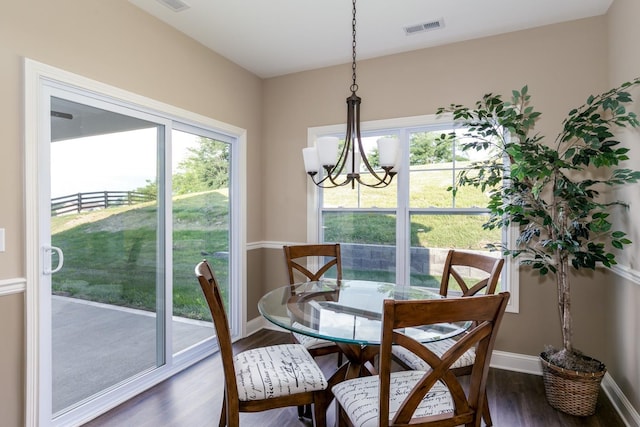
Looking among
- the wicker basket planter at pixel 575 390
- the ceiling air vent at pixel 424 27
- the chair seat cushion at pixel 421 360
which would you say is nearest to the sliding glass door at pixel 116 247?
the chair seat cushion at pixel 421 360

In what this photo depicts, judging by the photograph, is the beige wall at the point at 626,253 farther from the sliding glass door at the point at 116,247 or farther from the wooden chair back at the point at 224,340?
the sliding glass door at the point at 116,247

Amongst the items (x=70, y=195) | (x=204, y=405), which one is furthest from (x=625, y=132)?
(x=70, y=195)

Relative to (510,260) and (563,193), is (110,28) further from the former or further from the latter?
(510,260)

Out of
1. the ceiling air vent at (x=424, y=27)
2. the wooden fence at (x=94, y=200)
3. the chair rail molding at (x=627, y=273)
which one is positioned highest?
the ceiling air vent at (x=424, y=27)

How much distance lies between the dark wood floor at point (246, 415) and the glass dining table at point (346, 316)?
56 centimetres

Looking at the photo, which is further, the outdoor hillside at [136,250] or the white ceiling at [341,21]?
the white ceiling at [341,21]

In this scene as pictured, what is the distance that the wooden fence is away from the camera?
2.12 meters

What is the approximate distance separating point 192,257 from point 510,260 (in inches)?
108

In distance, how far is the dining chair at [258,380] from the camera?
1637 mm

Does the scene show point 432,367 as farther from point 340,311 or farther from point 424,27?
point 424,27

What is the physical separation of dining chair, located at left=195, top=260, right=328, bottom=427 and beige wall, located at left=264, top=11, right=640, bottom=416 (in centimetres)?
A: 196

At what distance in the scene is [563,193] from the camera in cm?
228

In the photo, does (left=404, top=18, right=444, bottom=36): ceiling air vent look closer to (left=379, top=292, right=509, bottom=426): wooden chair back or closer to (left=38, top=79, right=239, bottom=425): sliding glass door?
(left=38, top=79, right=239, bottom=425): sliding glass door

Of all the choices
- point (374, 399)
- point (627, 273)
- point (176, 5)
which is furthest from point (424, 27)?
point (374, 399)
